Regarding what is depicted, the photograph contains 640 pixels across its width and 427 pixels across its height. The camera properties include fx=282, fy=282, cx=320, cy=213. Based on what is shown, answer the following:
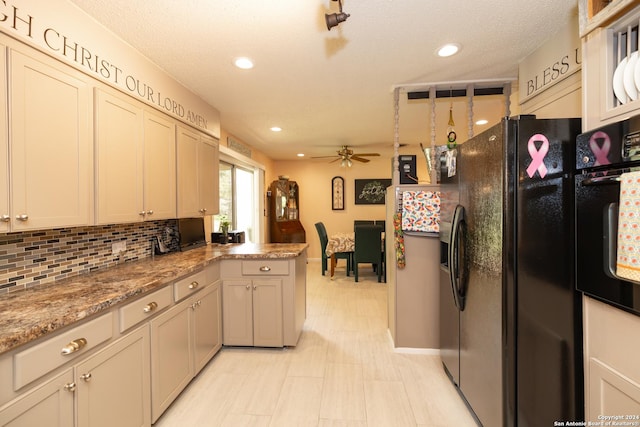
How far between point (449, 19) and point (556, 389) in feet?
6.83

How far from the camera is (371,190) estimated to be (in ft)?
21.8

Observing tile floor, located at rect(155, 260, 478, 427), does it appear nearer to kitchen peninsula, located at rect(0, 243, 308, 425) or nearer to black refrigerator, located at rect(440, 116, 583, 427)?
kitchen peninsula, located at rect(0, 243, 308, 425)

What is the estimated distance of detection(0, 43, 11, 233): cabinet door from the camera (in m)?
1.20

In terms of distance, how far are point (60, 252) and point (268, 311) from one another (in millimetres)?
1548

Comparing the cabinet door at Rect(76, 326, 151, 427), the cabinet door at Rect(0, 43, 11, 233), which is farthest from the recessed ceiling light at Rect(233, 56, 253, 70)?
the cabinet door at Rect(76, 326, 151, 427)

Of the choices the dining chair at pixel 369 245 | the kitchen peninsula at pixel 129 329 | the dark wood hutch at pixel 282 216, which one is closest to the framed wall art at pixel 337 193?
the dark wood hutch at pixel 282 216

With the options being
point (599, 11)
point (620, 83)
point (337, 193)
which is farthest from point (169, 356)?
point (337, 193)

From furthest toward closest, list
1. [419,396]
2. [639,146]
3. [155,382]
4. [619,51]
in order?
[419,396] < [155,382] < [619,51] < [639,146]

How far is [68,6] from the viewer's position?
153 centimetres

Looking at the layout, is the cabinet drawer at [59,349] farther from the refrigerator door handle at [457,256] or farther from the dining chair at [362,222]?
the dining chair at [362,222]

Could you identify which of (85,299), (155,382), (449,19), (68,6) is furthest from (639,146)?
(68,6)

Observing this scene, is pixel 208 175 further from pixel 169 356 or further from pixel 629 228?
pixel 629 228

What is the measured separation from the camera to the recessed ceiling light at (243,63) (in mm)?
2145

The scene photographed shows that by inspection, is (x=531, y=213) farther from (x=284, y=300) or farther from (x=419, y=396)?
(x=284, y=300)
